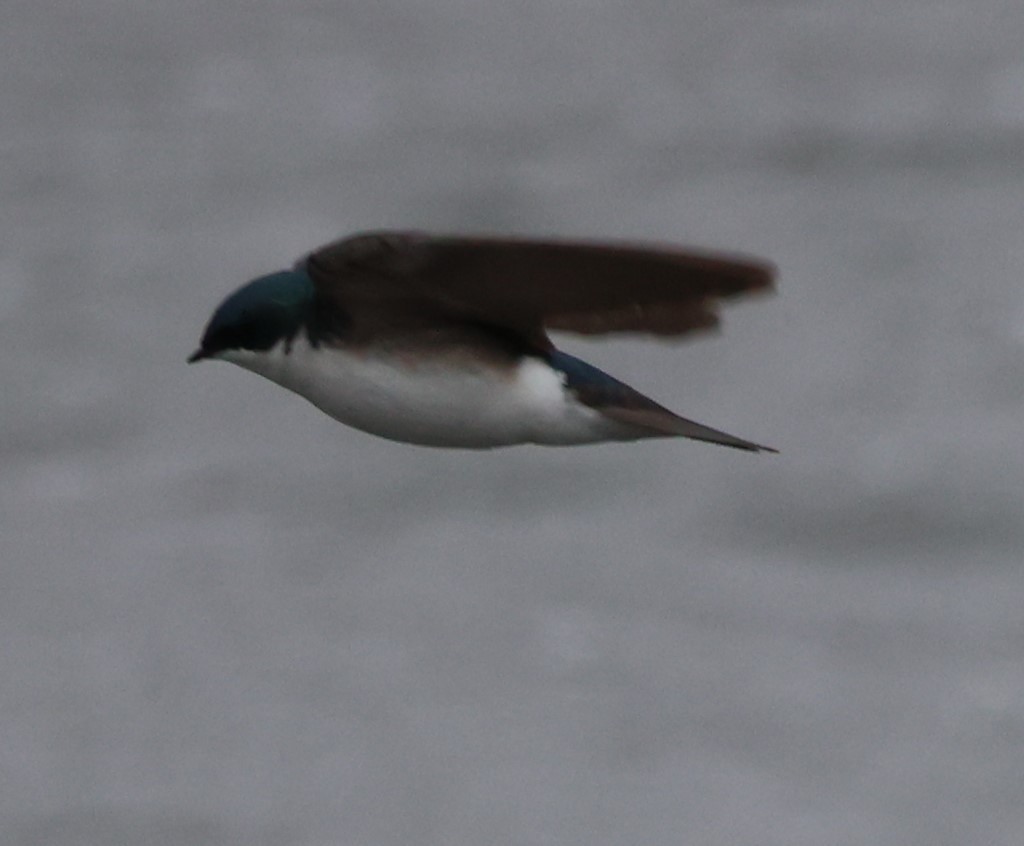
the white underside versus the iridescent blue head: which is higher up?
the iridescent blue head

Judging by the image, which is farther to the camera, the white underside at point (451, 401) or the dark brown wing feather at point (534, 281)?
the white underside at point (451, 401)

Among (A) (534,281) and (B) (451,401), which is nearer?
(A) (534,281)

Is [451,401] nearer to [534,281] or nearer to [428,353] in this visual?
[428,353]

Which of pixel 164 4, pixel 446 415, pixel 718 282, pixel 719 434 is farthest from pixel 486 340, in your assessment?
pixel 164 4

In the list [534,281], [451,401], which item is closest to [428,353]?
[451,401]

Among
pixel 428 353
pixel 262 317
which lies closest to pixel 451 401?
pixel 428 353

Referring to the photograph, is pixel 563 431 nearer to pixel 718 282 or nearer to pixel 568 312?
pixel 568 312
